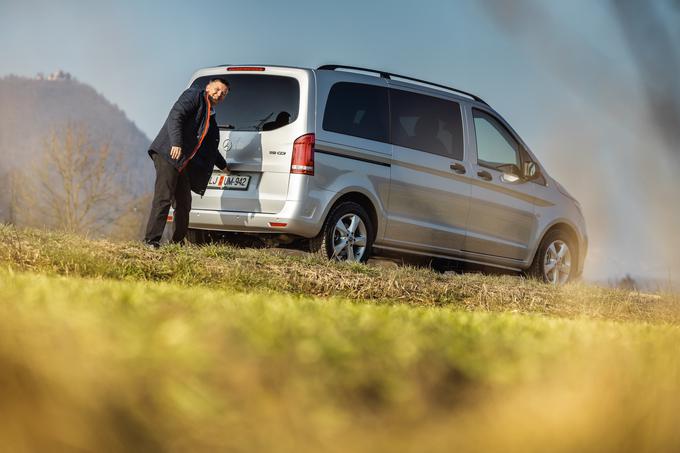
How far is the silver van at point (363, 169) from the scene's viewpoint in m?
9.08

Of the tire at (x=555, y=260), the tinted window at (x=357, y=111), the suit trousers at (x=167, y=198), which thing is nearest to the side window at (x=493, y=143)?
the tire at (x=555, y=260)

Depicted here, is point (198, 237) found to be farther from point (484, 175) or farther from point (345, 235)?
point (484, 175)

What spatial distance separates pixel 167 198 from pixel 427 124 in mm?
2639

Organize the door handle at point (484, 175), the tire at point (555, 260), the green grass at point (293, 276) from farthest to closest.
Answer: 1. the tire at point (555, 260)
2. the door handle at point (484, 175)
3. the green grass at point (293, 276)

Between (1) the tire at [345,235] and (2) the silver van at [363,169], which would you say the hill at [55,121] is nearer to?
(2) the silver van at [363,169]

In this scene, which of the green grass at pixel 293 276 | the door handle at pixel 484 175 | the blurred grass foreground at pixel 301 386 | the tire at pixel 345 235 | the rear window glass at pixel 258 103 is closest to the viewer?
the blurred grass foreground at pixel 301 386

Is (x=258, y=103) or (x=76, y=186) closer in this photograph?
(x=258, y=103)

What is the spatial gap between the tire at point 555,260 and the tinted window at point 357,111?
2818mm

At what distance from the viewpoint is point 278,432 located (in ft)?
4.53

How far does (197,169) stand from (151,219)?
66 cm

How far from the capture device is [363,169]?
9.41 m

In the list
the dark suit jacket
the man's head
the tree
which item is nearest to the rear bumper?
the dark suit jacket

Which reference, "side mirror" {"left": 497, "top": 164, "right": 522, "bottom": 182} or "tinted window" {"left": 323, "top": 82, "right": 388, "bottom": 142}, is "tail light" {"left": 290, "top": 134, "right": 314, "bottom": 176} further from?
"side mirror" {"left": 497, "top": 164, "right": 522, "bottom": 182}

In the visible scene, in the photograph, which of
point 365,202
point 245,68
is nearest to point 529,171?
point 365,202
